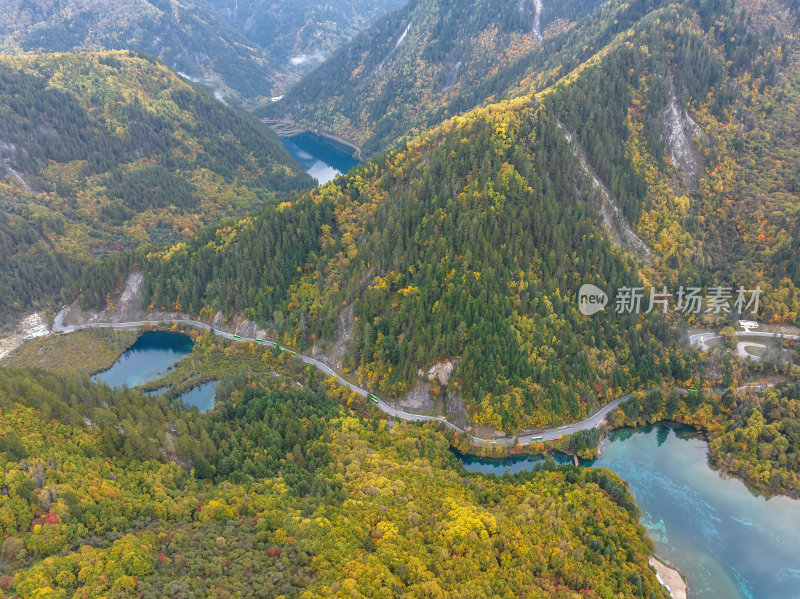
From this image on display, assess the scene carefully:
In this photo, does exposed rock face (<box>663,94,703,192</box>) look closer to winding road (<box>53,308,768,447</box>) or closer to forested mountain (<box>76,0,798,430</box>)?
forested mountain (<box>76,0,798,430</box>)

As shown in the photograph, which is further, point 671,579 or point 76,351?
point 76,351

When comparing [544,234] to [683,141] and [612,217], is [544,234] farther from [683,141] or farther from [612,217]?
[683,141]

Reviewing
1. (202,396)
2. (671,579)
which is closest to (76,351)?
(202,396)

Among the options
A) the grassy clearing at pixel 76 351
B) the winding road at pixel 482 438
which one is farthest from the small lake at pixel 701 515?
the grassy clearing at pixel 76 351

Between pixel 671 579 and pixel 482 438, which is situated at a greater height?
pixel 482 438

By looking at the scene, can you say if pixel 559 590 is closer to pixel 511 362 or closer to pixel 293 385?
pixel 511 362

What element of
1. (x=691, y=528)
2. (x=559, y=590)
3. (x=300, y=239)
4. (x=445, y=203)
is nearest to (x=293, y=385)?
(x=300, y=239)
